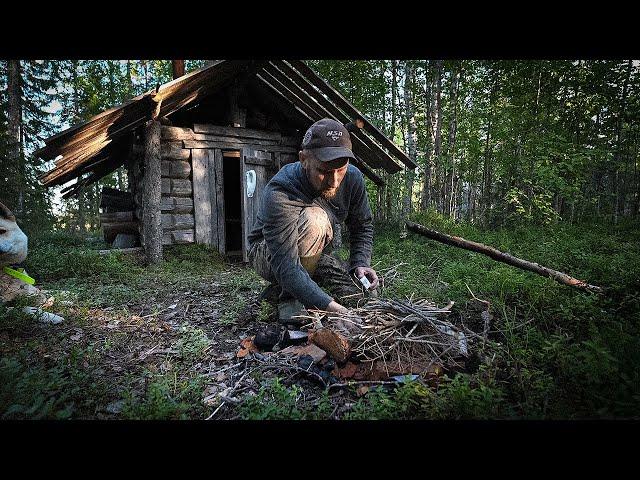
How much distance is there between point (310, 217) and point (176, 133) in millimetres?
5526

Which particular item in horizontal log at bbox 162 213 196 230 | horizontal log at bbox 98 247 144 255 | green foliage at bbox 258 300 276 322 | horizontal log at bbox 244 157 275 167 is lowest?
green foliage at bbox 258 300 276 322

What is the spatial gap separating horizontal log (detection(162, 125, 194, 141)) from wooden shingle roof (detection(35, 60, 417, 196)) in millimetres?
520

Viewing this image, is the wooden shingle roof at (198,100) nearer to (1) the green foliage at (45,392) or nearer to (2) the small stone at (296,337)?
(1) the green foliage at (45,392)

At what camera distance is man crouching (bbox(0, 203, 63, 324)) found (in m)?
3.16

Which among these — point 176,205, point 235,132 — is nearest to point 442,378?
point 176,205

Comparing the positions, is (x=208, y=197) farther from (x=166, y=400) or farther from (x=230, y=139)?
(x=166, y=400)

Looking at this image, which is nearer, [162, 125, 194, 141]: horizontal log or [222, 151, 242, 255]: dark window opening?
[162, 125, 194, 141]: horizontal log

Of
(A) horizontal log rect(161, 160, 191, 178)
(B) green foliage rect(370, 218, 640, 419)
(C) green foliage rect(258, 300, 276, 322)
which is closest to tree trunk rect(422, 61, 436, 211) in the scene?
(B) green foliage rect(370, 218, 640, 419)

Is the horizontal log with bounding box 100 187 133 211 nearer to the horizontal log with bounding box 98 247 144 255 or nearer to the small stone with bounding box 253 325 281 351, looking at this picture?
the horizontal log with bounding box 98 247 144 255

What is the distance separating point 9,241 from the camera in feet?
10.5

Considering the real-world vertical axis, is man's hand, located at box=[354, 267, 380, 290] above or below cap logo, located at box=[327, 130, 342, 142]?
below

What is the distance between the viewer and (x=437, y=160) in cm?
1063
